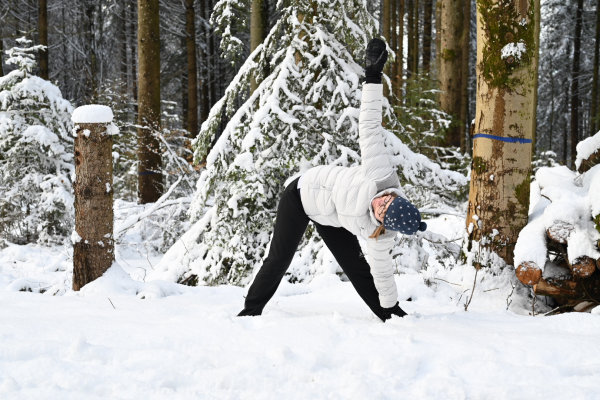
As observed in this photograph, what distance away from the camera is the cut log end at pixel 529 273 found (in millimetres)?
3559

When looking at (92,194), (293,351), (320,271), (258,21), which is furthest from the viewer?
(258,21)

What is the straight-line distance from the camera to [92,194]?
420 cm

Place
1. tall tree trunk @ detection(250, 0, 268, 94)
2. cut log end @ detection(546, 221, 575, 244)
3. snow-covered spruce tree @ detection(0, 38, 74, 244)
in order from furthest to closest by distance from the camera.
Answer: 1. snow-covered spruce tree @ detection(0, 38, 74, 244)
2. tall tree trunk @ detection(250, 0, 268, 94)
3. cut log end @ detection(546, 221, 575, 244)

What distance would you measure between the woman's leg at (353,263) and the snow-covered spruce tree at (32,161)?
6645 mm

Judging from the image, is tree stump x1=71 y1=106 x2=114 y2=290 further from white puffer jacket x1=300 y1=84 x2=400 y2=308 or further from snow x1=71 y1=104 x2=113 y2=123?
white puffer jacket x1=300 y1=84 x2=400 y2=308

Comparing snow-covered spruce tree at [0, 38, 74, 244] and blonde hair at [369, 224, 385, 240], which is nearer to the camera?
blonde hair at [369, 224, 385, 240]

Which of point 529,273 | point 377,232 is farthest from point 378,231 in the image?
point 529,273

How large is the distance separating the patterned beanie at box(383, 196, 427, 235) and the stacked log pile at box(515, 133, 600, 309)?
142 centimetres

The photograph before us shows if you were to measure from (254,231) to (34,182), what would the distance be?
5291 mm

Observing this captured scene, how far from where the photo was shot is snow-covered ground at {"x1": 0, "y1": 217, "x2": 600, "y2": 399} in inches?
88.3

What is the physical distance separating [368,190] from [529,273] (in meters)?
1.58

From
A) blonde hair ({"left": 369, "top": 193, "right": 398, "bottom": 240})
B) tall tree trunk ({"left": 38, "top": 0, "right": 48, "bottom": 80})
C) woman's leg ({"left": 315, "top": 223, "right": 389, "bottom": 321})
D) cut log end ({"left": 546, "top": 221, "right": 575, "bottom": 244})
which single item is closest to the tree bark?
woman's leg ({"left": 315, "top": 223, "right": 389, "bottom": 321})

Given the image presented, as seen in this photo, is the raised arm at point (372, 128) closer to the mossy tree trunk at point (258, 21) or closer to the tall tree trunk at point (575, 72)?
the mossy tree trunk at point (258, 21)

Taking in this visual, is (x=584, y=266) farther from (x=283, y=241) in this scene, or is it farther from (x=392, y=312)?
(x=283, y=241)
